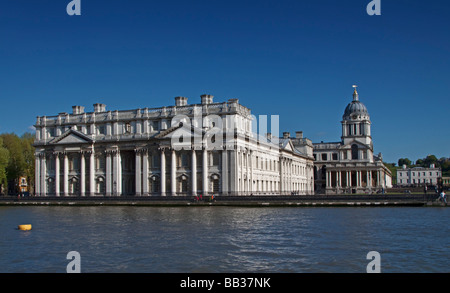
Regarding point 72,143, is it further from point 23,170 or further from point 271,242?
point 271,242

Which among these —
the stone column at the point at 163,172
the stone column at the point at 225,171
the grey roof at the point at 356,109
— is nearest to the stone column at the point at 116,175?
the stone column at the point at 163,172

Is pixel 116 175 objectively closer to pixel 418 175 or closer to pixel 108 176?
pixel 108 176

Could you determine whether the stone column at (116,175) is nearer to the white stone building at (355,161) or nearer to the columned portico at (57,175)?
the columned portico at (57,175)

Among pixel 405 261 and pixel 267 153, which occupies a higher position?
pixel 267 153

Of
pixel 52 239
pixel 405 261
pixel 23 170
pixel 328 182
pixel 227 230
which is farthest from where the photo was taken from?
pixel 328 182

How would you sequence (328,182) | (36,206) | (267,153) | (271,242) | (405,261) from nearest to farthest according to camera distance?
(405,261) < (271,242) < (36,206) < (267,153) < (328,182)

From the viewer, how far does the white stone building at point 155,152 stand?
66.1 metres

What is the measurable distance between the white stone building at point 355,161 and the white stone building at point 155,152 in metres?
31.1

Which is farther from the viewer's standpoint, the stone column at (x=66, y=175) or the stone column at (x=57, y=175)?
the stone column at (x=57, y=175)

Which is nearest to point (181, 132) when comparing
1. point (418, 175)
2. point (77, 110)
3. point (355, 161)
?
point (77, 110)

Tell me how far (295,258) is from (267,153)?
60.9m

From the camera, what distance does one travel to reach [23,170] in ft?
291

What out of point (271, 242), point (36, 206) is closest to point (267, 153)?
point (36, 206)

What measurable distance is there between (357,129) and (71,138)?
6112 centimetres
